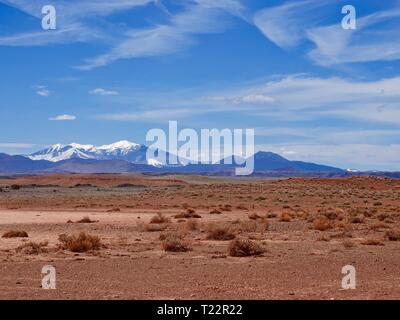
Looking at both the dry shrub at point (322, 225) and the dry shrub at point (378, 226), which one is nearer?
the dry shrub at point (322, 225)

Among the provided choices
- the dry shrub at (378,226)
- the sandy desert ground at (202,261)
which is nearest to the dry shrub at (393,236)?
the sandy desert ground at (202,261)

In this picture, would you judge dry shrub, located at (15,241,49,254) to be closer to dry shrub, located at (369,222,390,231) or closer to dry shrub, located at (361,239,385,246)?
dry shrub, located at (361,239,385,246)

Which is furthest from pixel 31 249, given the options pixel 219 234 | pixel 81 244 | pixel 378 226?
pixel 378 226

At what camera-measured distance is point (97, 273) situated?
17.2 m

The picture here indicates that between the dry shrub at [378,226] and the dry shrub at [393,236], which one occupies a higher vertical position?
the dry shrub at [393,236]

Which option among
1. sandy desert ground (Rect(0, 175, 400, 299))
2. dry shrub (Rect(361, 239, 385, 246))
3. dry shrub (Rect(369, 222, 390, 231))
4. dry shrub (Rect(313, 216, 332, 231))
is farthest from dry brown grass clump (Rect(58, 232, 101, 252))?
dry shrub (Rect(369, 222, 390, 231))

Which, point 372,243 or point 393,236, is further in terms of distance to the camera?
point 393,236

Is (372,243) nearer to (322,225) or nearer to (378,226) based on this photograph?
(322,225)

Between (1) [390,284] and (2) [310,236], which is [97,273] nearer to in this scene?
(1) [390,284]

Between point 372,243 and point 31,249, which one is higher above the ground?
point 31,249

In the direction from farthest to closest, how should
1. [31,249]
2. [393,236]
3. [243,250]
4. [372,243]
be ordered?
[393,236]
[372,243]
[31,249]
[243,250]

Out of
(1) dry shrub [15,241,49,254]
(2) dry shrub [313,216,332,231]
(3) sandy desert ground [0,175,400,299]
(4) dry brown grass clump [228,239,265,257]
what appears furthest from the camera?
Result: (2) dry shrub [313,216,332,231]

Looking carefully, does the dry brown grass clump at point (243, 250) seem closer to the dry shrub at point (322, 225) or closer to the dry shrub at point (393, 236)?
the dry shrub at point (393, 236)

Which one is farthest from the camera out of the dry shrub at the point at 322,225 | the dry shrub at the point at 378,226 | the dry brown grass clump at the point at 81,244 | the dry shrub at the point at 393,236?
the dry shrub at the point at 378,226
